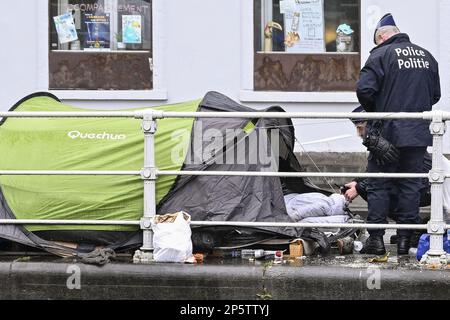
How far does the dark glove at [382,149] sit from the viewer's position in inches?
266

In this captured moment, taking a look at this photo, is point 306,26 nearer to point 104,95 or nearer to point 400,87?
point 104,95

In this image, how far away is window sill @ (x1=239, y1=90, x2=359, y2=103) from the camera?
10422mm

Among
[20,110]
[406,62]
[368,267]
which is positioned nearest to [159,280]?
[368,267]

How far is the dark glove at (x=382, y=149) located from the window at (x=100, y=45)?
4.35 m

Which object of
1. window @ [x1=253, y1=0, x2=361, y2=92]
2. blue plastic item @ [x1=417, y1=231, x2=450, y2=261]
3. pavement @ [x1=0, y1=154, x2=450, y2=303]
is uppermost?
window @ [x1=253, y1=0, x2=361, y2=92]

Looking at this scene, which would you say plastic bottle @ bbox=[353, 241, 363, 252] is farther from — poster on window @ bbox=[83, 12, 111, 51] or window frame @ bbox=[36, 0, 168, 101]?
poster on window @ bbox=[83, 12, 111, 51]

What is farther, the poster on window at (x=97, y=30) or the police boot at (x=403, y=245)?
the poster on window at (x=97, y=30)

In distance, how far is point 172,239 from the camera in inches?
254

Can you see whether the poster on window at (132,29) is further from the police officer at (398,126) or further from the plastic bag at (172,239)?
the plastic bag at (172,239)

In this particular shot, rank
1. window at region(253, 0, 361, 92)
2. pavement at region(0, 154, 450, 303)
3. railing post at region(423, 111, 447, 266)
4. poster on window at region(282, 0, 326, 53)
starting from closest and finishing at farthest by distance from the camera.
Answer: pavement at region(0, 154, 450, 303) < railing post at region(423, 111, 447, 266) < window at region(253, 0, 361, 92) < poster on window at region(282, 0, 326, 53)

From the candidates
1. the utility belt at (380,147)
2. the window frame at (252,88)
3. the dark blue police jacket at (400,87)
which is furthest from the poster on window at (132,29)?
the utility belt at (380,147)

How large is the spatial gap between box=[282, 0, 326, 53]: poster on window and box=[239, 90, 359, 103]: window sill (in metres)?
0.63

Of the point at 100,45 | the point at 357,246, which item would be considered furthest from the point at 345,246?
the point at 100,45

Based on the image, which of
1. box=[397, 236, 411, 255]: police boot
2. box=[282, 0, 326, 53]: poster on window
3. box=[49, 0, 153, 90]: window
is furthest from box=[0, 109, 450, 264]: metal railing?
box=[282, 0, 326, 53]: poster on window
